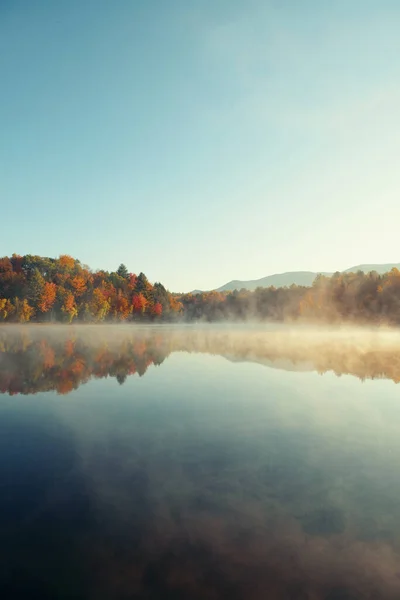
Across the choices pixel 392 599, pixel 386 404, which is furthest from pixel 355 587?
pixel 386 404

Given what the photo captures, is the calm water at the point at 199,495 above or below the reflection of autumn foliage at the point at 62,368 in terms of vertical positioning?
below

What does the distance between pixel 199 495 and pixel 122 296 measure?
125m

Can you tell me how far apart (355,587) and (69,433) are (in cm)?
987

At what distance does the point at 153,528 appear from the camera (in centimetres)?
748

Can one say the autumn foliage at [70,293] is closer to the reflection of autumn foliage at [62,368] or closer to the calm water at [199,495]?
the reflection of autumn foliage at [62,368]

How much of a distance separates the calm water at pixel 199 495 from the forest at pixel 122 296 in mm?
88399

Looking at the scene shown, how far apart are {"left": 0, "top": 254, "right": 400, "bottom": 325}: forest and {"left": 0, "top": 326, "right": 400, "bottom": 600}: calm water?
88.4m

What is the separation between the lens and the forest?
333ft

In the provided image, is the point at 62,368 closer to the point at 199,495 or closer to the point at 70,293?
the point at 199,495

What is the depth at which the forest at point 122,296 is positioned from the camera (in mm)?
101562

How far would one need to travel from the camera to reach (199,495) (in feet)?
29.1

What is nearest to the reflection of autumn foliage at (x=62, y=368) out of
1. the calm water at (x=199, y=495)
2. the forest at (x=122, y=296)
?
the calm water at (x=199, y=495)

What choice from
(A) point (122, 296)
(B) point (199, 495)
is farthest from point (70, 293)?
(B) point (199, 495)

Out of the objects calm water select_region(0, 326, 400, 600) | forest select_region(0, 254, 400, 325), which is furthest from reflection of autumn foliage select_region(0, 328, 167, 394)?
forest select_region(0, 254, 400, 325)
